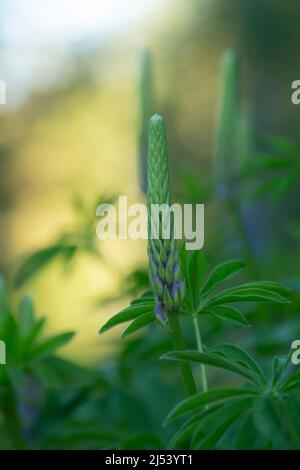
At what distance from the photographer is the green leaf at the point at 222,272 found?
2.36 ft

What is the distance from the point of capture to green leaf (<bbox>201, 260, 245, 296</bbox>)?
28.3 inches

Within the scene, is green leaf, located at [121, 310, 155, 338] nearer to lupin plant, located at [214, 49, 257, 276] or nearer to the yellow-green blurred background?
lupin plant, located at [214, 49, 257, 276]

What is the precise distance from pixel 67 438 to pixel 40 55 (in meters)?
7.32

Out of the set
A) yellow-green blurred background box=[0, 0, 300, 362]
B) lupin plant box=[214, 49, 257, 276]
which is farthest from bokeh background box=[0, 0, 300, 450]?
lupin plant box=[214, 49, 257, 276]

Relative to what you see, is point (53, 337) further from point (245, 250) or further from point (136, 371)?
point (245, 250)

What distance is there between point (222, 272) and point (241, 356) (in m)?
0.08

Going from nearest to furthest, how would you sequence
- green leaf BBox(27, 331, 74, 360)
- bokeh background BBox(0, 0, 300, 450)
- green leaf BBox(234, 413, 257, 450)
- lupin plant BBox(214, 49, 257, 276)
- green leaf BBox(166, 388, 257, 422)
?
green leaf BBox(166, 388, 257, 422), green leaf BBox(234, 413, 257, 450), green leaf BBox(27, 331, 74, 360), lupin plant BBox(214, 49, 257, 276), bokeh background BBox(0, 0, 300, 450)

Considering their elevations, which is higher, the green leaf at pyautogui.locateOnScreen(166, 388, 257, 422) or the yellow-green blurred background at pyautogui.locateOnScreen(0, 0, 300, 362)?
the yellow-green blurred background at pyautogui.locateOnScreen(0, 0, 300, 362)

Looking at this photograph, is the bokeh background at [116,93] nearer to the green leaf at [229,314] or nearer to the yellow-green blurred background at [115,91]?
the yellow-green blurred background at [115,91]

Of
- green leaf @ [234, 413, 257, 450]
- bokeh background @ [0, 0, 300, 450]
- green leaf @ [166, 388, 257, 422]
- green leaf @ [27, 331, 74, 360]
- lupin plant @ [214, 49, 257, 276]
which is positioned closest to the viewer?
green leaf @ [166, 388, 257, 422]

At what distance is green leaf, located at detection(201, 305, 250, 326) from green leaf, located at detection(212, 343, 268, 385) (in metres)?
0.03

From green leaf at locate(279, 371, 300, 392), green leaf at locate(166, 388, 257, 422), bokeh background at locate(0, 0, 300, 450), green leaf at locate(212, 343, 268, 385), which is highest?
bokeh background at locate(0, 0, 300, 450)

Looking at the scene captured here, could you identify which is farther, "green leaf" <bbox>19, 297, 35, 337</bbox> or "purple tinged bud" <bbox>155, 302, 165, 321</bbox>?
"green leaf" <bbox>19, 297, 35, 337</bbox>

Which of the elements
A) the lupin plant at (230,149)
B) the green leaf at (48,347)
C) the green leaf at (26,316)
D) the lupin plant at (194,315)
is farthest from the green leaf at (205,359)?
the lupin plant at (230,149)
